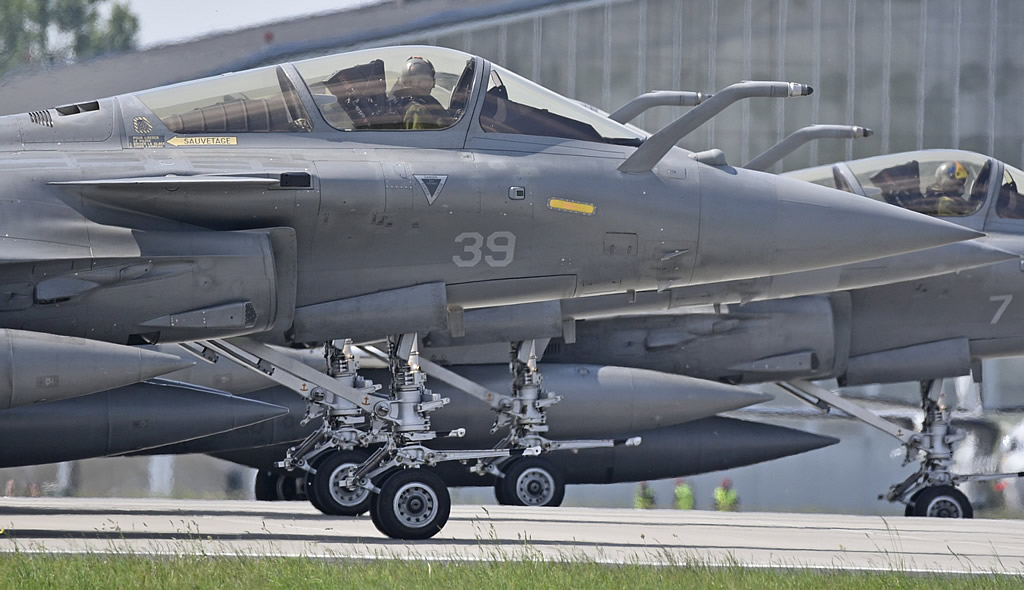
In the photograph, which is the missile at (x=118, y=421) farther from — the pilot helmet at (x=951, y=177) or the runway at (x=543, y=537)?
the pilot helmet at (x=951, y=177)

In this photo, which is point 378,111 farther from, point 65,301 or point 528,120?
point 65,301

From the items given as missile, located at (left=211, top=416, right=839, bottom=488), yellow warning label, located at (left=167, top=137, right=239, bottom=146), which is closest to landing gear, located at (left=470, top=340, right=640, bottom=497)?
missile, located at (left=211, top=416, right=839, bottom=488)

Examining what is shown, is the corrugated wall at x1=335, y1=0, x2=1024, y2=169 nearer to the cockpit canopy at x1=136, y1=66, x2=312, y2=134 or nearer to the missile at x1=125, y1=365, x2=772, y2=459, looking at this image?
the missile at x1=125, y1=365, x2=772, y2=459

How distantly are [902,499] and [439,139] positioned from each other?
8.90m

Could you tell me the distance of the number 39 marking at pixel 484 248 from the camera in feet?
33.0

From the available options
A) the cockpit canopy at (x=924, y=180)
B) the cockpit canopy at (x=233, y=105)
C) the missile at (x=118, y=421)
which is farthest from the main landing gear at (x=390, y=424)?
the cockpit canopy at (x=924, y=180)

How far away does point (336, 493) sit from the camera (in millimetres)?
13469

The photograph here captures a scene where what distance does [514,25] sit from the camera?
2381cm

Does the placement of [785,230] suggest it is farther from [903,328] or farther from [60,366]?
[903,328]

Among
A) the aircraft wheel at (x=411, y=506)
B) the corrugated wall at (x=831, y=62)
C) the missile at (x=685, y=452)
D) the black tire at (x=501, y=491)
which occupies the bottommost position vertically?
the black tire at (x=501, y=491)

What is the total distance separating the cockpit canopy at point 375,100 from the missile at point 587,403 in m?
5.31

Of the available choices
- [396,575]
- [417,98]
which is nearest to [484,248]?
[417,98]

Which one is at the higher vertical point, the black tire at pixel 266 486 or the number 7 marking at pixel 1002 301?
the number 7 marking at pixel 1002 301

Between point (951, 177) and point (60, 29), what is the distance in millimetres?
23626
